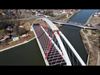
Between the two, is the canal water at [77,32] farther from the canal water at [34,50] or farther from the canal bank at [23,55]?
the canal bank at [23,55]

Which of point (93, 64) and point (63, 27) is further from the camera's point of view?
point (63, 27)

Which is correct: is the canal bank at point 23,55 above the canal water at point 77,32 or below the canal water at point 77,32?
below

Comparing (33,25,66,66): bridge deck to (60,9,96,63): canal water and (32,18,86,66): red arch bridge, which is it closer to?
(32,18,86,66): red arch bridge

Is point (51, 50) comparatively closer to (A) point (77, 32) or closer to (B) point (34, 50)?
(B) point (34, 50)

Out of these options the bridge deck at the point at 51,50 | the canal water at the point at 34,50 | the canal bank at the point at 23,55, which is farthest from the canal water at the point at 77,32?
the canal bank at the point at 23,55

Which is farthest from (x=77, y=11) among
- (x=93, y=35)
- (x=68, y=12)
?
(x=93, y=35)

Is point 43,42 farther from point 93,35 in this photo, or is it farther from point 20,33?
point 93,35

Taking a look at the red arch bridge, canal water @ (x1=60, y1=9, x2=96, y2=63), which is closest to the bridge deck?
the red arch bridge
